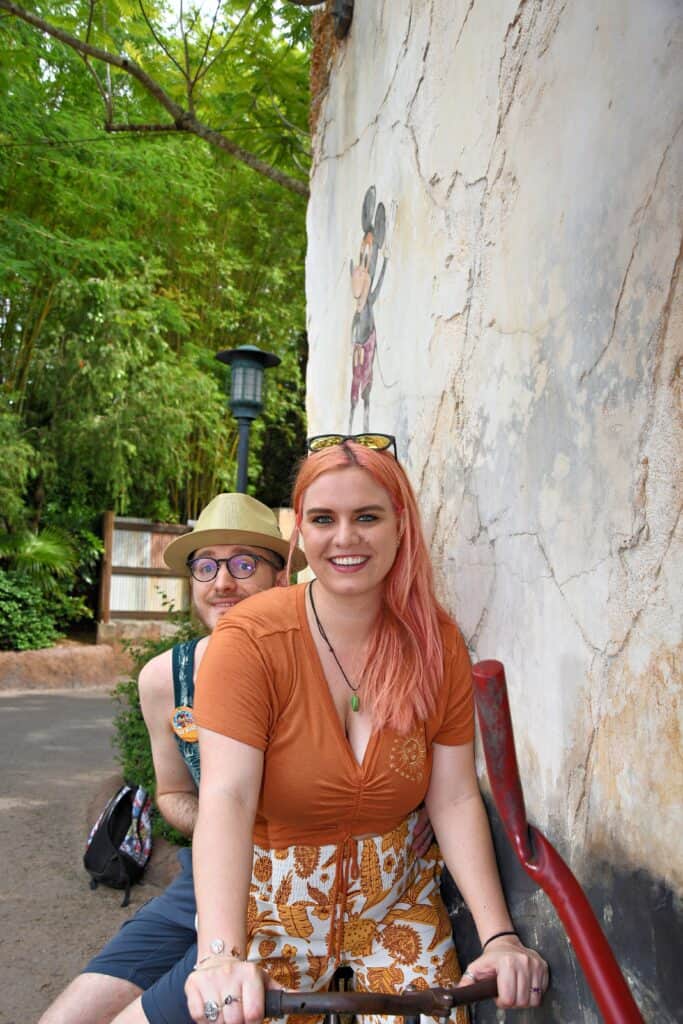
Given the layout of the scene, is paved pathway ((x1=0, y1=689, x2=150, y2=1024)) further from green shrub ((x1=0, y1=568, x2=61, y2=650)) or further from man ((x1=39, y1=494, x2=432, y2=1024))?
green shrub ((x1=0, y1=568, x2=61, y2=650))

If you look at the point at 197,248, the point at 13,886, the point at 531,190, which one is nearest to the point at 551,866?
the point at 531,190

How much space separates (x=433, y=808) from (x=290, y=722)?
14.2 inches

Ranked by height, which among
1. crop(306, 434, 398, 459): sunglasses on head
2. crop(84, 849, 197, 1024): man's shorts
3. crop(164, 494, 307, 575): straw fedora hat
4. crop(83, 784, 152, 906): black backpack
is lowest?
crop(83, 784, 152, 906): black backpack

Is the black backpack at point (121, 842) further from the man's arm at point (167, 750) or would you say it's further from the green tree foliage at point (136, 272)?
the green tree foliage at point (136, 272)

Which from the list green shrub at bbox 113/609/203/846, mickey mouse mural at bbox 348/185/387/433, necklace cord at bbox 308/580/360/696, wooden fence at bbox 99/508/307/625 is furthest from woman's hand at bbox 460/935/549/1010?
wooden fence at bbox 99/508/307/625

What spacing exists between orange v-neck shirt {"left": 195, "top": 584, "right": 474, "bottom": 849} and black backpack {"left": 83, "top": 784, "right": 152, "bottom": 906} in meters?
2.69

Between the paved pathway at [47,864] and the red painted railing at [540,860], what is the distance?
264 cm

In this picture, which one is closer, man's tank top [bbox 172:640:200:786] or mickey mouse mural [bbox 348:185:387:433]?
man's tank top [bbox 172:640:200:786]

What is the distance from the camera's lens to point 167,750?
2.29 m

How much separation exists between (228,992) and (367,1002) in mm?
240

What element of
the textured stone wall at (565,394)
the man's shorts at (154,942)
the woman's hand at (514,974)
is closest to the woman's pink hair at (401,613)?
the textured stone wall at (565,394)

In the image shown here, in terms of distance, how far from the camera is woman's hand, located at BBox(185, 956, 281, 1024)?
1.37 metres

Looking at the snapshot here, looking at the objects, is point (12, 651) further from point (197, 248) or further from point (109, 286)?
point (197, 248)

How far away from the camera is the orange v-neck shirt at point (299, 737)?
172 centimetres
